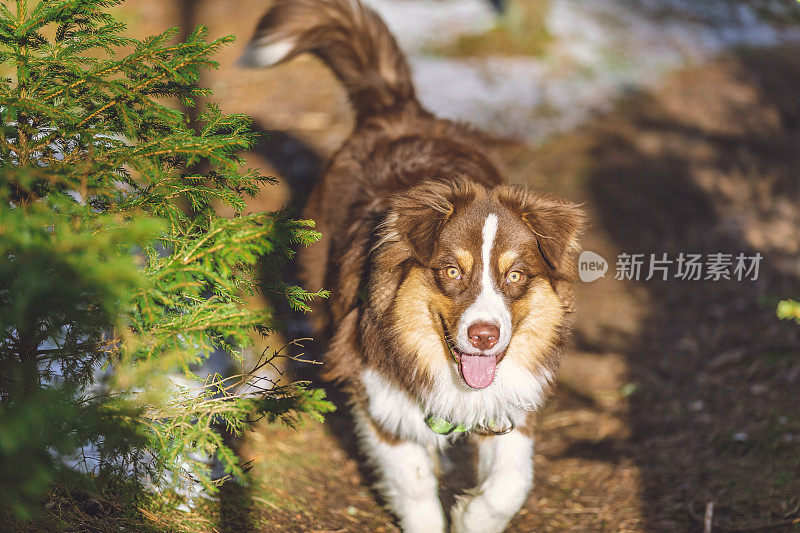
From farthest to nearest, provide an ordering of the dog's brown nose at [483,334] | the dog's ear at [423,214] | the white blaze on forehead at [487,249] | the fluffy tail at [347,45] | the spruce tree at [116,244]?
the fluffy tail at [347,45] → the dog's ear at [423,214] → the white blaze on forehead at [487,249] → the dog's brown nose at [483,334] → the spruce tree at [116,244]

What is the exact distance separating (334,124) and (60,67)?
601cm

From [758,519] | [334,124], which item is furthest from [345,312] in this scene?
[334,124]

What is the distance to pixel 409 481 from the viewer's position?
3.35m

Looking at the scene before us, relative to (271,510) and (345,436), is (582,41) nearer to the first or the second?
(345,436)

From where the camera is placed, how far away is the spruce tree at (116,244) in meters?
2.02

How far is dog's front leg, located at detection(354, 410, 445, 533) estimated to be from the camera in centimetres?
335

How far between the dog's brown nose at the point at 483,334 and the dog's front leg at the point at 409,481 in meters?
0.88

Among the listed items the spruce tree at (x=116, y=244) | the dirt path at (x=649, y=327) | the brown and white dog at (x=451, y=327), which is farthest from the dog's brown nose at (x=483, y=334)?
the dirt path at (x=649, y=327)

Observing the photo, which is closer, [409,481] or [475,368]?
[475,368]

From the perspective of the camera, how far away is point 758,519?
3.67 m

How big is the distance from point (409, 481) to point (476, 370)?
0.74 m

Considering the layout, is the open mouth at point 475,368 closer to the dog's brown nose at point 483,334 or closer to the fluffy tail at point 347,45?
the dog's brown nose at point 483,334

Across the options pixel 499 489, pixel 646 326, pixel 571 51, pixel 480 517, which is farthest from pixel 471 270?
pixel 571 51

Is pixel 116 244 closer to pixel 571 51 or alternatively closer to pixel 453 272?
pixel 453 272
